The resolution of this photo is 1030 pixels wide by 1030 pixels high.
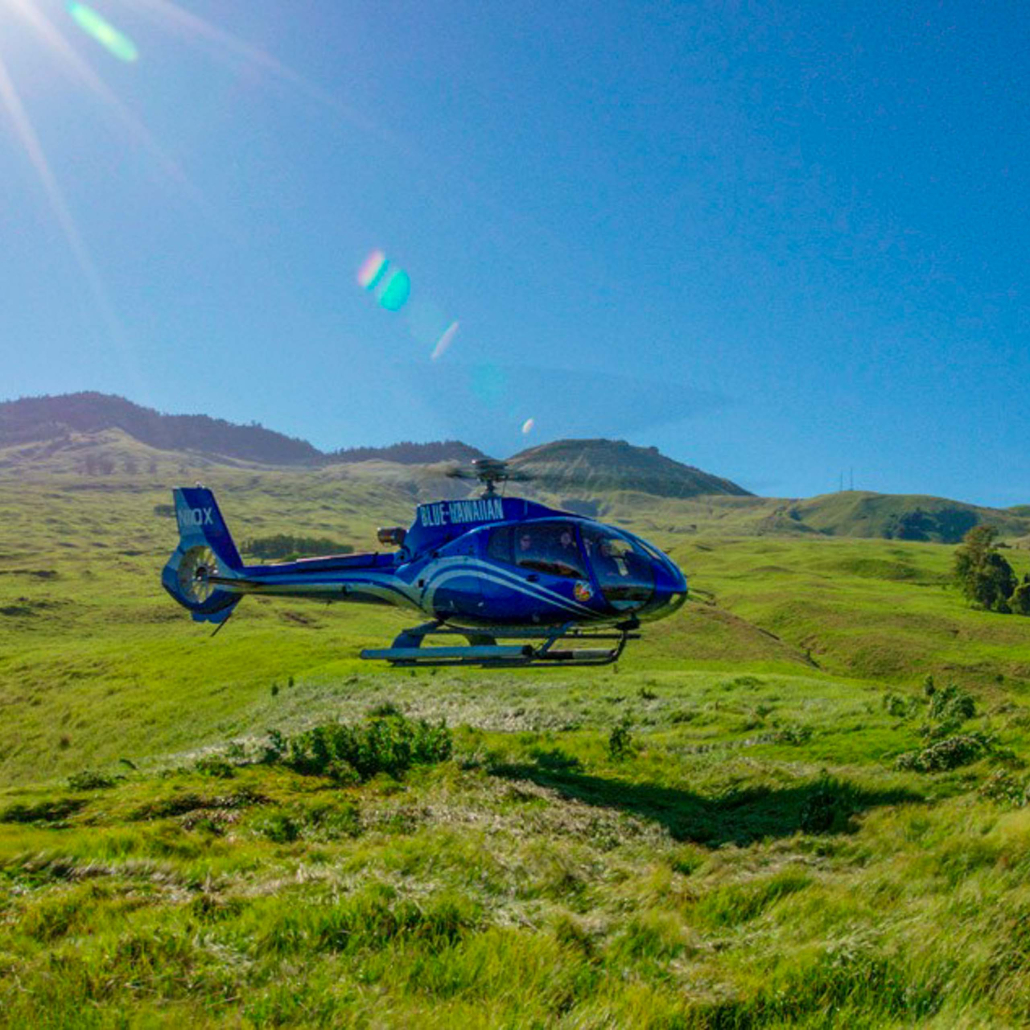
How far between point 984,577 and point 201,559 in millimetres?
106664

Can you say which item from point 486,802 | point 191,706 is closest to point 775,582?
point 191,706

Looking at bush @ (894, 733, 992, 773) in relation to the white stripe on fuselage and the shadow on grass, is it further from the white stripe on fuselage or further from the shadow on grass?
the white stripe on fuselage

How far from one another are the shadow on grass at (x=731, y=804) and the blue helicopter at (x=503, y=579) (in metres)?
3.97

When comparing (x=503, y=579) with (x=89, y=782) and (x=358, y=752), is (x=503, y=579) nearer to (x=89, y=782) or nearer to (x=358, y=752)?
(x=358, y=752)

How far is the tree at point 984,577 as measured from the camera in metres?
97.2

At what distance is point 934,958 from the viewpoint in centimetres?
519

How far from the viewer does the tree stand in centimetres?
9716

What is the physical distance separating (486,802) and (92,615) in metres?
102

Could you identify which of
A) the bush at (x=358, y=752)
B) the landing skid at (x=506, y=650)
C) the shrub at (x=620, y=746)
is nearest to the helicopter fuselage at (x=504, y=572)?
the landing skid at (x=506, y=650)

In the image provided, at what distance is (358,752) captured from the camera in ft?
50.1

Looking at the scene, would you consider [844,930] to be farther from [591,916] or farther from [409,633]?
[409,633]

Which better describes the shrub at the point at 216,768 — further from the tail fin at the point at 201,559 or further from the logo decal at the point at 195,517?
the logo decal at the point at 195,517

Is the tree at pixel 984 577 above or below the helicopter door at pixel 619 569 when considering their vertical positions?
above

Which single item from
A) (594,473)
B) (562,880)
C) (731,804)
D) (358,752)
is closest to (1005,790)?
(731,804)
